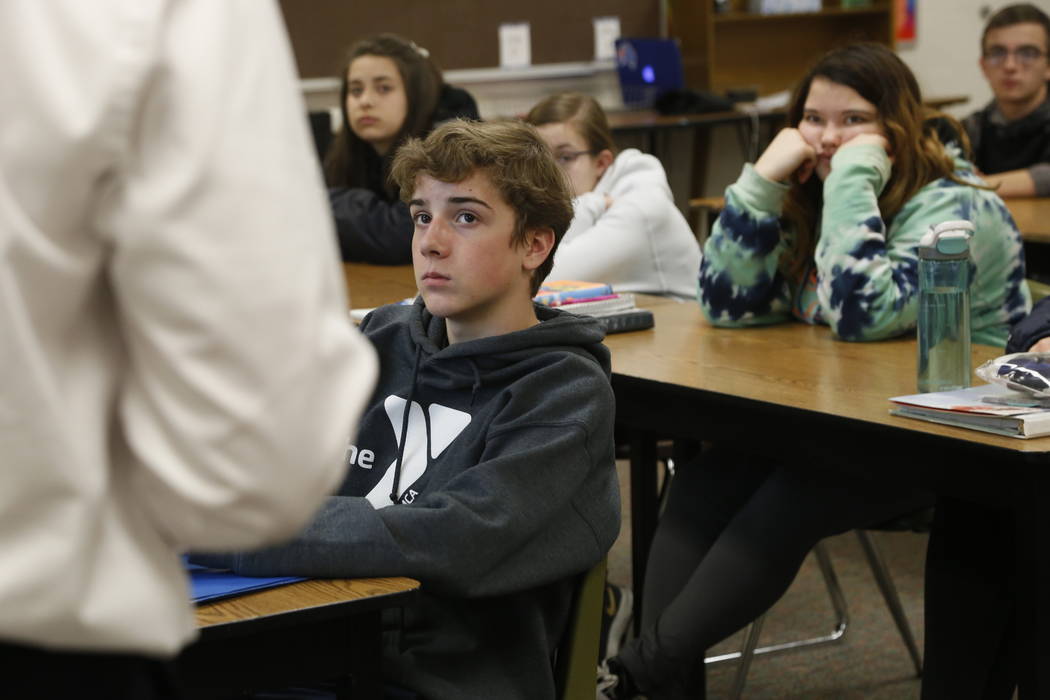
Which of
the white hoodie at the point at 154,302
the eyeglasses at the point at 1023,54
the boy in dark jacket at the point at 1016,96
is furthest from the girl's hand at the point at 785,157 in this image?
the eyeglasses at the point at 1023,54

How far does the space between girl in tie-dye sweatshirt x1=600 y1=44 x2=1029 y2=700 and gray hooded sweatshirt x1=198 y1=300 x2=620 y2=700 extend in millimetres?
506

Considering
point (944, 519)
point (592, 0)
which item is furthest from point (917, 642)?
point (592, 0)

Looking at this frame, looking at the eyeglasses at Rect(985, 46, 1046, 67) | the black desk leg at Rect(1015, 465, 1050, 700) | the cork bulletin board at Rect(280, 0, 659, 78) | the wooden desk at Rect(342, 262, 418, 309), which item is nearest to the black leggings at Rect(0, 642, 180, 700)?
the black desk leg at Rect(1015, 465, 1050, 700)

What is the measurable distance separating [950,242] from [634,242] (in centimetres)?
105

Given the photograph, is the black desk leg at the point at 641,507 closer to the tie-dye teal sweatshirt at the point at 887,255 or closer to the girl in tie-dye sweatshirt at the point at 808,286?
the girl in tie-dye sweatshirt at the point at 808,286

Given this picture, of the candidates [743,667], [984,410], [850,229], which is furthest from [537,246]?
[743,667]

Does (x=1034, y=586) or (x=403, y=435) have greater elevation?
(x=403, y=435)

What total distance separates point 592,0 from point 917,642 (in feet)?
15.7

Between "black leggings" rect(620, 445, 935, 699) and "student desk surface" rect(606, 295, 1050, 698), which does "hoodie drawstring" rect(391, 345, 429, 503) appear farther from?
"black leggings" rect(620, 445, 935, 699)

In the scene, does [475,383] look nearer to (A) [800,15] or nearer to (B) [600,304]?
(B) [600,304]

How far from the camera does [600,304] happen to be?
2.54 m

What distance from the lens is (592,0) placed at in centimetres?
692

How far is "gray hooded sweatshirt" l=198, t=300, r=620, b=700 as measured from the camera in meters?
1.40

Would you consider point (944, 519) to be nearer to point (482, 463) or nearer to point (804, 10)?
point (482, 463)
